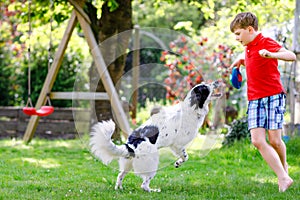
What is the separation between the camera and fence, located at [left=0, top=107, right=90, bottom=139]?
8828 mm

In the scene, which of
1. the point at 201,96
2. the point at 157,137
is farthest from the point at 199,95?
the point at 157,137

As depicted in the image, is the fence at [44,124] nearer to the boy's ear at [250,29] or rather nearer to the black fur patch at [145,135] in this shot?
the black fur patch at [145,135]

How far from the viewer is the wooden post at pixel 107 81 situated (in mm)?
6215

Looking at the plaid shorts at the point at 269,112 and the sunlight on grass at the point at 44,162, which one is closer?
the plaid shorts at the point at 269,112

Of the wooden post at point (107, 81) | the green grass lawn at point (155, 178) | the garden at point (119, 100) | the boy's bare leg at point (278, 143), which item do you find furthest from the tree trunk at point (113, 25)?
the boy's bare leg at point (278, 143)

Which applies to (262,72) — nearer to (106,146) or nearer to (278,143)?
(278,143)

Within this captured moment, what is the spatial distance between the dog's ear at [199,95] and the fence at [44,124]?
496 centimetres

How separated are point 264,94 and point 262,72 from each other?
0.56 feet

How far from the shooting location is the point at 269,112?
4062 millimetres

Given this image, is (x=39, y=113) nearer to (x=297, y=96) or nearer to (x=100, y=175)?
(x=100, y=175)

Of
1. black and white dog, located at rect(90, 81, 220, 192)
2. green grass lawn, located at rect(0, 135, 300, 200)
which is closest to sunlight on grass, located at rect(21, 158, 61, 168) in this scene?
green grass lawn, located at rect(0, 135, 300, 200)

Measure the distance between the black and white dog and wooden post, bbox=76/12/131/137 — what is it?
2.10 m

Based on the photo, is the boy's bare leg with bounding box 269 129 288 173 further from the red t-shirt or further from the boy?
the red t-shirt

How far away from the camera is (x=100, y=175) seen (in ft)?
16.6
